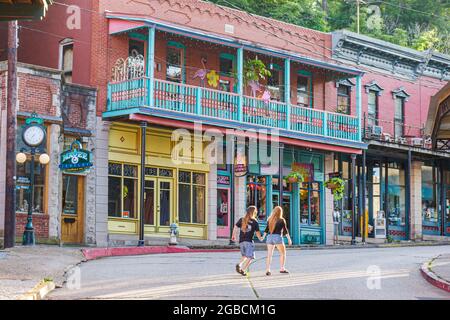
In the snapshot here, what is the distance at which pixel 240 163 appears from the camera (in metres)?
31.6

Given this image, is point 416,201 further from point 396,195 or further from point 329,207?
point 329,207

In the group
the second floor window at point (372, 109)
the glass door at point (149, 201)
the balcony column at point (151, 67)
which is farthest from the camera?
the second floor window at point (372, 109)

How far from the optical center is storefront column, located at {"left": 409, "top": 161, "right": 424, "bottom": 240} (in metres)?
39.9

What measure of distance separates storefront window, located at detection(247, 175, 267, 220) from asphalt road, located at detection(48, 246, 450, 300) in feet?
34.3

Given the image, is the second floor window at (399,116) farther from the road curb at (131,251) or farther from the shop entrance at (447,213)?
the road curb at (131,251)

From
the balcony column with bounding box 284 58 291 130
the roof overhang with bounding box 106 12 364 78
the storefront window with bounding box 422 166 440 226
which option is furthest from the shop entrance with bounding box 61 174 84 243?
the storefront window with bounding box 422 166 440 226

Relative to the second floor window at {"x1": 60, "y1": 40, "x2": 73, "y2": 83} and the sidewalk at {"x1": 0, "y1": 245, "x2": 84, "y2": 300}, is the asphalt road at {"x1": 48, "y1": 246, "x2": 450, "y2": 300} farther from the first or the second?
the second floor window at {"x1": 60, "y1": 40, "x2": 73, "y2": 83}

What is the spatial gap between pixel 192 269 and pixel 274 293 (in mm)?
4565

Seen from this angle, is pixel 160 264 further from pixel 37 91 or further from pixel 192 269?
pixel 37 91

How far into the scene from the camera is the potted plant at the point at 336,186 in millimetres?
33656

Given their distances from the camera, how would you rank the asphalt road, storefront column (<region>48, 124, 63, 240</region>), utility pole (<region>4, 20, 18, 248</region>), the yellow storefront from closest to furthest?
the asphalt road, utility pole (<region>4, 20, 18, 248</region>), storefront column (<region>48, 124, 63, 240</region>), the yellow storefront

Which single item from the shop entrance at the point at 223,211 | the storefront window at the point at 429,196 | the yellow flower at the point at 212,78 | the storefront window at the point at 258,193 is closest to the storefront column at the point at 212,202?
the shop entrance at the point at 223,211

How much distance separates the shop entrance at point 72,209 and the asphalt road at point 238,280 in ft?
17.6

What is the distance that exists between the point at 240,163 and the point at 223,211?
2.09m
